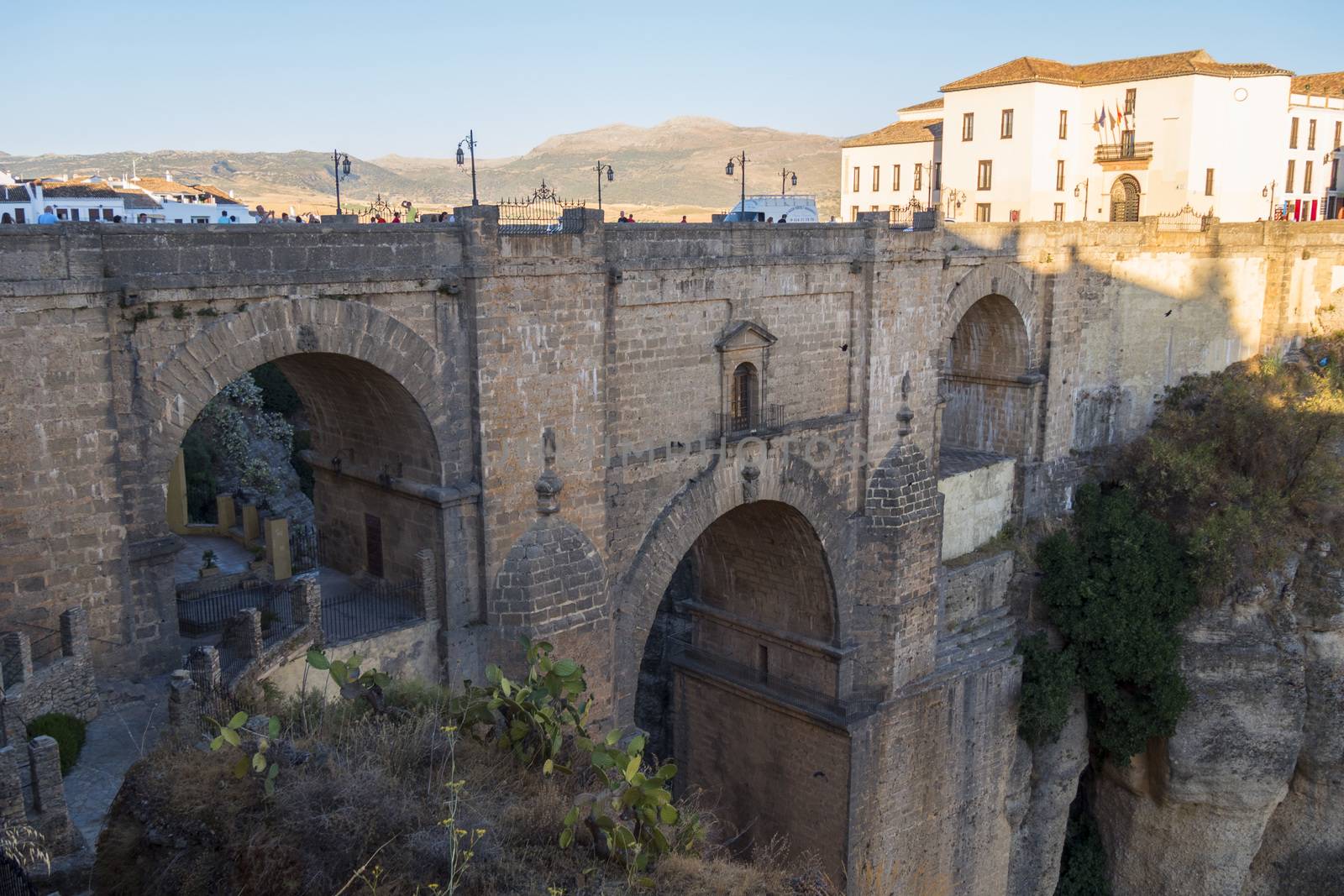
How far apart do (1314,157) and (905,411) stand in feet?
90.9

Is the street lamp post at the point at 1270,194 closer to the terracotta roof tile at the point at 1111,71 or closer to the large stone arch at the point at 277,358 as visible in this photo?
the terracotta roof tile at the point at 1111,71

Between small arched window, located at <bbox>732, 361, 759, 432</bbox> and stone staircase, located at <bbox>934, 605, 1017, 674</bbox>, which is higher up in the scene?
small arched window, located at <bbox>732, 361, 759, 432</bbox>

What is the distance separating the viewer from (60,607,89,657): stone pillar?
955cm

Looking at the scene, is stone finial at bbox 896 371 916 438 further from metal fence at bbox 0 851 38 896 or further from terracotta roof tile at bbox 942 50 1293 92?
terracotta roof tile at bbox 942 50 1293 92

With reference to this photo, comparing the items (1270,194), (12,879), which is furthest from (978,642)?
(1270,194)

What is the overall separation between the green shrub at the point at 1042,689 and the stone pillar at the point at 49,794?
15.4 metres

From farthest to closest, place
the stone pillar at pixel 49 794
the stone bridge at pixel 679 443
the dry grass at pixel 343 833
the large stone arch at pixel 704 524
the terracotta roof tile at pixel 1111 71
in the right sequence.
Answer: the terracotta roof tile at pixel 1111 71 < the large stone arch at pixel 704 524 < the stone bridge at pixel 679 443 < the stone pillar at pixel 49 794 < the dry grass at pixel 343 833

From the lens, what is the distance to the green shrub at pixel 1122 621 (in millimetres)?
19812

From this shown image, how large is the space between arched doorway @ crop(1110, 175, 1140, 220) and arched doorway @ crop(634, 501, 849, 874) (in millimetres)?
21926

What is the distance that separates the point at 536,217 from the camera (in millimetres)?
12617

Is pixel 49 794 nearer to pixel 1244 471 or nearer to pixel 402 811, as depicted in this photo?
pixel 402 811

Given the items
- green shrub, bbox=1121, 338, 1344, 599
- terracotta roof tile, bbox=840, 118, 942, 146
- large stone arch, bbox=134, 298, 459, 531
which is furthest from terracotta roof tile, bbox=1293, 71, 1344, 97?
large stone arch, bbox=134, 298, 459, 531

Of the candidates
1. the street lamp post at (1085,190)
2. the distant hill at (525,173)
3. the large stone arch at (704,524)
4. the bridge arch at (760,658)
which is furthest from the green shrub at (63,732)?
the distant hill at (525,173)

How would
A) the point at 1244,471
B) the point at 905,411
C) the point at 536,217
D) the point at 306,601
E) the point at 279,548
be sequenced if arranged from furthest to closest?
the point at 1244,471, the point at 905,411, the point at 279,548, the point at 536,217, the point at 306,601
